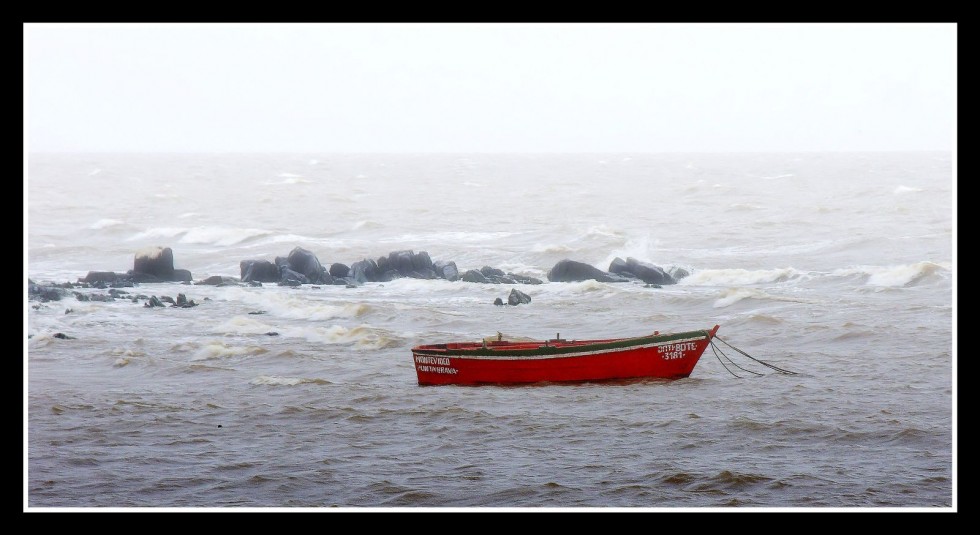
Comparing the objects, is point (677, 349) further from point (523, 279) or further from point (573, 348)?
point (523, 279)

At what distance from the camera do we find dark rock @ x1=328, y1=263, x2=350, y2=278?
16.4 m

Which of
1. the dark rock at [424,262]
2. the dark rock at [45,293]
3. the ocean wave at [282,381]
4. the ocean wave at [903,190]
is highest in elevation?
the ocean wave at [903,190]

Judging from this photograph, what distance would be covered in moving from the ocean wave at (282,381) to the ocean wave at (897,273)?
25.2 ft

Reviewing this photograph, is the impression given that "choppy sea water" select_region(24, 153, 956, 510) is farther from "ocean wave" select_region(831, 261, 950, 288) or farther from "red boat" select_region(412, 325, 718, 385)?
"red boat" select_region(412, 325, 718, 385)

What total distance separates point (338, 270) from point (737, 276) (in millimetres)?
6037

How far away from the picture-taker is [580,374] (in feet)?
50.2

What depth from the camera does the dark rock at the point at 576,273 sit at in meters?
15.8

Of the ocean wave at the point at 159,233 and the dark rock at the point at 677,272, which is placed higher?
the ocean wave at the point at 159,233

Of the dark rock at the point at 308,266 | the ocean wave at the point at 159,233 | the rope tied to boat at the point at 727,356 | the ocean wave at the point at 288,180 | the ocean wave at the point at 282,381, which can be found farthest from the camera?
the ocean wave at the point at 288,180

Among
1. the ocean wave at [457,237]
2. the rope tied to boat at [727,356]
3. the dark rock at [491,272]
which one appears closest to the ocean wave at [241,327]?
the ocean wave at [457,237]

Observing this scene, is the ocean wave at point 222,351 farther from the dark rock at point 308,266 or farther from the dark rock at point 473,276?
the dark rock at point 473,276

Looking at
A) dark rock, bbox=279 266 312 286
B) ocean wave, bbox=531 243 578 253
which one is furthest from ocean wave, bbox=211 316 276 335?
ocean wave, bbox=531 243 578 253

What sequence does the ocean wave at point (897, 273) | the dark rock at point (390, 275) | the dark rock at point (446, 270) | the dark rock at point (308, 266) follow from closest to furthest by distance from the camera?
1. the ocean wave at point (897, 273)
2. the dark rock at point (446, 270)
3. the dark rock at point (308, 266)
4. the dark rock at point (390, 275)
